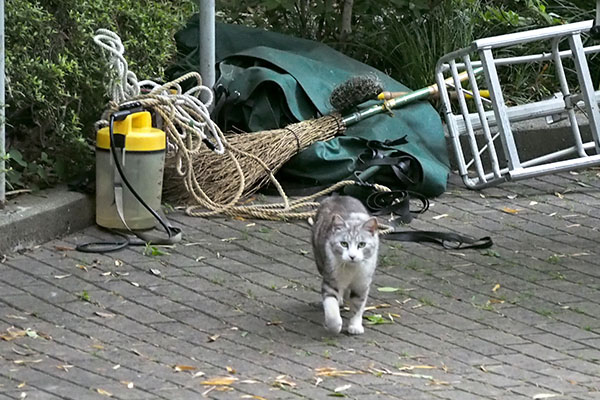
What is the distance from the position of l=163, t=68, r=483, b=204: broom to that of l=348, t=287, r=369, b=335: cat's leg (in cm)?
190

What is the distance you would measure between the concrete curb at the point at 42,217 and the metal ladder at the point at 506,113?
8.07 feet

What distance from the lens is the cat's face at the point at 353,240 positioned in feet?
17.0

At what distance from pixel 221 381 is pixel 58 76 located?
7.96 feet

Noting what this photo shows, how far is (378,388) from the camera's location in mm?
4625

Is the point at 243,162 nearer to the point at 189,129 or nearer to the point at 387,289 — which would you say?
the point at 189,129

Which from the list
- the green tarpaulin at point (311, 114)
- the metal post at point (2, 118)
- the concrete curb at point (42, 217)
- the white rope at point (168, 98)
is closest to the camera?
the metal post at point (2, 118)

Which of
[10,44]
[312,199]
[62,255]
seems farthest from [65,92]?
[312,199]

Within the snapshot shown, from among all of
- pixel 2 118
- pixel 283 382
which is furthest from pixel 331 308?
pixel 2 118

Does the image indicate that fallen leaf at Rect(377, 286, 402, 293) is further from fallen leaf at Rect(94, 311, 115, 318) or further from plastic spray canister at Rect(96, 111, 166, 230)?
plastic spray canister at Rect(96, 111, 166, 230)

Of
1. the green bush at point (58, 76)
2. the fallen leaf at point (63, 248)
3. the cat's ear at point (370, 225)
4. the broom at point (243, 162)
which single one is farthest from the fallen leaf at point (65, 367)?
the broom at point (243, 162)

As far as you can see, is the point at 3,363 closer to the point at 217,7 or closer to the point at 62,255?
the point at 62,255

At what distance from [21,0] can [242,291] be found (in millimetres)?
2026

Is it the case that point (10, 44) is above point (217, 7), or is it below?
below

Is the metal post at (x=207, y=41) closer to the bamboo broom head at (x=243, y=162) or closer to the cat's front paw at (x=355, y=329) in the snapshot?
the bamboo broom head at (x=243, y=162)
